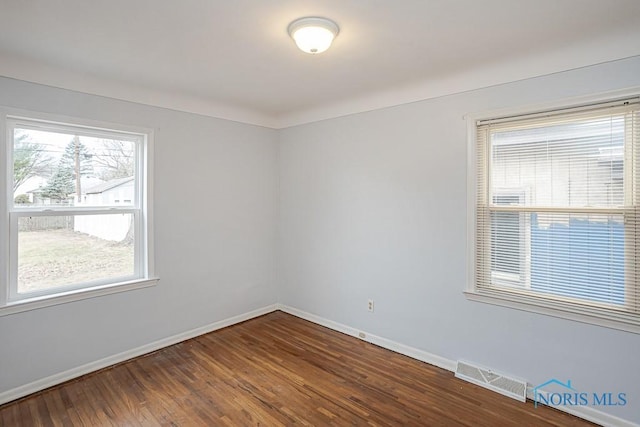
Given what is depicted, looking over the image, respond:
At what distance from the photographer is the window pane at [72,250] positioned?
2.62m

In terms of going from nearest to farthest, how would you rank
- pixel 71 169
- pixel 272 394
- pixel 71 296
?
pixel 272 394
pixel 71 296
pixel 71 169

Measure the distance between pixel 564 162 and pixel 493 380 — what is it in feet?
5.69

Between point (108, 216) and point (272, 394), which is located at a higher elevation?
point (108, 216)

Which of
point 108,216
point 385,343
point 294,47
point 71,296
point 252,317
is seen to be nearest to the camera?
point 294,47

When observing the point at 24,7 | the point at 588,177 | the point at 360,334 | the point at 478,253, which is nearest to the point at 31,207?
the point at 24,7

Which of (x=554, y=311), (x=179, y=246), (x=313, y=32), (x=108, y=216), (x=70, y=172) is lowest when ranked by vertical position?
(x=554, y=311)

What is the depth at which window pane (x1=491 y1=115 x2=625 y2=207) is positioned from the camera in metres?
2.19

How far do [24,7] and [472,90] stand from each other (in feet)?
9.89

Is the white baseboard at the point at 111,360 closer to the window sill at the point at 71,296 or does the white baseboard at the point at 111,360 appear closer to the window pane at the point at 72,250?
the window sill at the point at 71,296

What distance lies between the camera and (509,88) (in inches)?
100

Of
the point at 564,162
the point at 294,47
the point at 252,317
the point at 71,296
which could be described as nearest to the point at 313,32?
the point at 294,47

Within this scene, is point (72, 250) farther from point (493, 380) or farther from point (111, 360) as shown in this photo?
point (493, 380)

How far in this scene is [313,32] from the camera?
198 centimetres

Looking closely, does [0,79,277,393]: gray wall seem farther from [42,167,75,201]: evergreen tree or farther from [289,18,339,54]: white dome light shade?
[289,18,339,54]: white dome light shade
